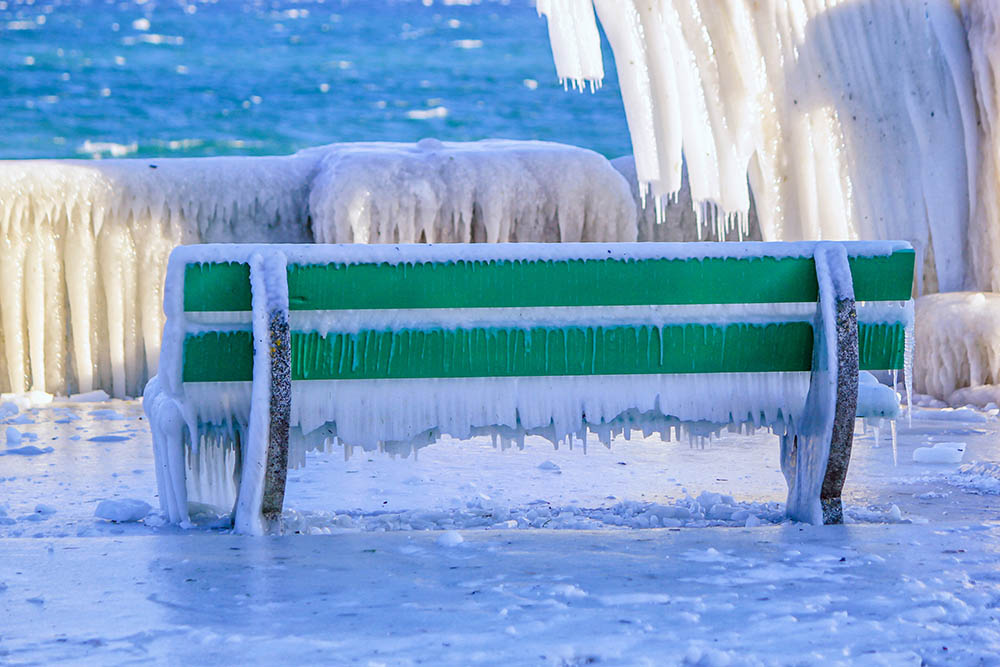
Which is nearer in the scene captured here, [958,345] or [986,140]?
[958,345]

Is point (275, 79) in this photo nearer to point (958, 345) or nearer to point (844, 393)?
point (958, 345)

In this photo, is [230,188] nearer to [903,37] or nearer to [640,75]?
[640,75]

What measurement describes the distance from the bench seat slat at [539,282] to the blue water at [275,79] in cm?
2282

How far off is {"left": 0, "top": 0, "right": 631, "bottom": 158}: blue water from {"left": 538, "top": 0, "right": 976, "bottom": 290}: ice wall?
19.8 meters

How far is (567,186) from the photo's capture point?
24.6ft

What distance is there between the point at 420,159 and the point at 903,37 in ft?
9.26

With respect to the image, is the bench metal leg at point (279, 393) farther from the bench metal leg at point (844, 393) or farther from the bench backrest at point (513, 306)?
the bench metal leg at point (844, 393)

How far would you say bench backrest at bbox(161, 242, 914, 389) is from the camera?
2.68 m

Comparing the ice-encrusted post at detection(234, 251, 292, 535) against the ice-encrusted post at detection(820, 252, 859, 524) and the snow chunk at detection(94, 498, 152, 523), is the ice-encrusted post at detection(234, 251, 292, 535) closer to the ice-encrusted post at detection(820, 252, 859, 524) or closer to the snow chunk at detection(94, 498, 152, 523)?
the snow chunk at detection(94, 498, 152, 523)

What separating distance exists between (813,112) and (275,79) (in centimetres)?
2389

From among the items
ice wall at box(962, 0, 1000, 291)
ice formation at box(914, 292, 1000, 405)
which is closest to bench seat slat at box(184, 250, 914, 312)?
ice formation at box(914, 292, 1000, 405)

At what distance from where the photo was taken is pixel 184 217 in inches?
283

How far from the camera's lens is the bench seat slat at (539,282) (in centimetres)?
268

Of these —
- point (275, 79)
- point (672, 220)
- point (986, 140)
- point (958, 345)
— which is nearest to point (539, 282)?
point (958, 345)
